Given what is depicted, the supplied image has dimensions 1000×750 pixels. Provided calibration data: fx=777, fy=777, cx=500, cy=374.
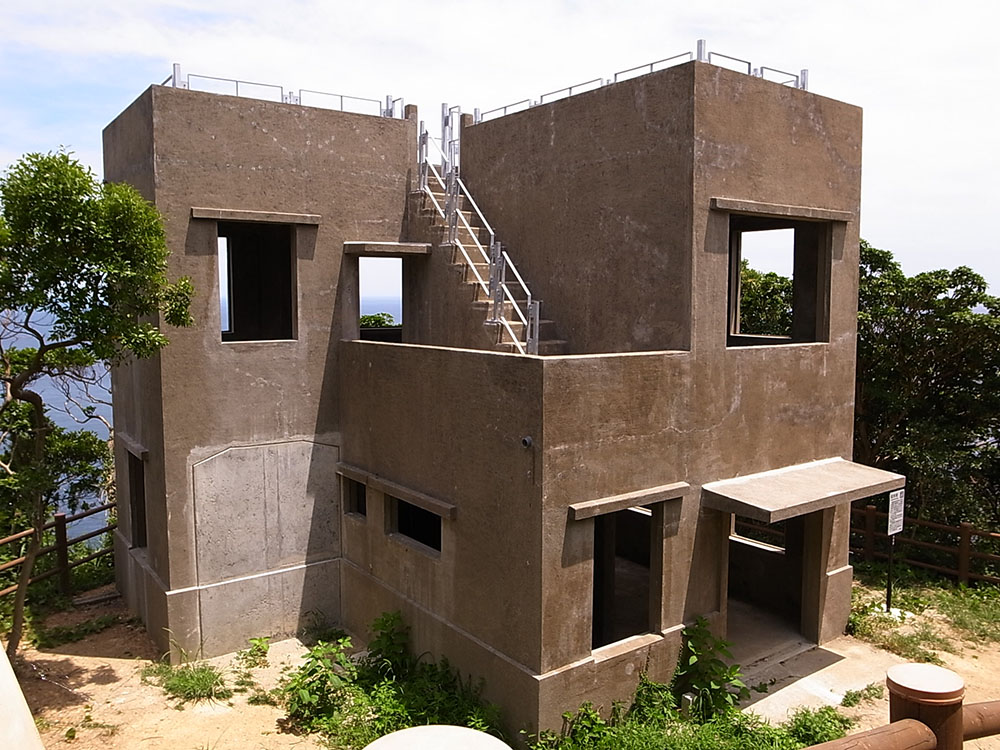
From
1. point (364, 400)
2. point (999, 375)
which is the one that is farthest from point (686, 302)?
point (999, 375)

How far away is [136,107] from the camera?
Result: 1082cm

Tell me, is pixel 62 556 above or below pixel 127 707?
above

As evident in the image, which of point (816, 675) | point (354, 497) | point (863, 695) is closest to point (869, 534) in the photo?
point (816, 675)

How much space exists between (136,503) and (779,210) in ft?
35.4

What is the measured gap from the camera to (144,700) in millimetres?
9812

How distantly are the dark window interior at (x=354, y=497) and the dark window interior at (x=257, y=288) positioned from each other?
15.1ft

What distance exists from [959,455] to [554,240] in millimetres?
9094

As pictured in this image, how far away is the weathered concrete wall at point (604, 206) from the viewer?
9438 mm

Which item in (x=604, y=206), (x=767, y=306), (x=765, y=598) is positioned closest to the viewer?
(x=604, y=206)

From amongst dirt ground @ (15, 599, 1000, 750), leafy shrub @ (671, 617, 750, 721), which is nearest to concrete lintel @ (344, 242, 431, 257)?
dirt ground @ (15, 599, 1000, 750)

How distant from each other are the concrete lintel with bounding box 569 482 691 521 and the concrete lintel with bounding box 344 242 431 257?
17.4ft

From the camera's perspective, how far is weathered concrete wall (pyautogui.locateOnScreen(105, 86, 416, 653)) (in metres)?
10.6

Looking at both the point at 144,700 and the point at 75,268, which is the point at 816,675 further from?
the point at 75,268

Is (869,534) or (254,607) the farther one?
(869,534)
